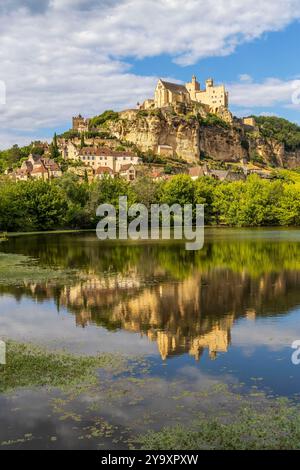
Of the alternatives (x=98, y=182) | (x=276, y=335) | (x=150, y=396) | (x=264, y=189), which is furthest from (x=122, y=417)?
(x=264, y=189)

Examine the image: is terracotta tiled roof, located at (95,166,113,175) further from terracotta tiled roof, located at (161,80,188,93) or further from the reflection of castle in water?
the reflection of castle in water

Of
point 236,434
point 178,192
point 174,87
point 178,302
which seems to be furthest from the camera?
point 174,87

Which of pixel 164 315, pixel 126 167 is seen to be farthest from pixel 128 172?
pixel 164 315

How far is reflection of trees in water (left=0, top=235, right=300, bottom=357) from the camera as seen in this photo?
15.8 metres

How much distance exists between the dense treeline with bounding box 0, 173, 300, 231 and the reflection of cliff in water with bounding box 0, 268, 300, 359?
48.1 metres

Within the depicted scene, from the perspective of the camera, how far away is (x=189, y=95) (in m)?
179

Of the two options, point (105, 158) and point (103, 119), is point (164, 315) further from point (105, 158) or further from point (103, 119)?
point (103, 119)

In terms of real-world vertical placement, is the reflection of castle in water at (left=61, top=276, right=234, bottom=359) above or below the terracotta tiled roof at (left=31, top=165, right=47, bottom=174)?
below

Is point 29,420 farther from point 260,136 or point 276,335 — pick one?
point 260,136

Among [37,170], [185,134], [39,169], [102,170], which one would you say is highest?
[185,134]

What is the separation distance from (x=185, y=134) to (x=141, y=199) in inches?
3049

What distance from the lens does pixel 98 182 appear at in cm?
8600

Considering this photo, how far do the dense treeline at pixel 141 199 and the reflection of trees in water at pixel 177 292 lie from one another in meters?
36.8

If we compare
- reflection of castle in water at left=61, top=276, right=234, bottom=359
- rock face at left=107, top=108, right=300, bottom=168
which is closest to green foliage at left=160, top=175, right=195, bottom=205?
rock face at left=107, top=108, right=300, bottom=168
